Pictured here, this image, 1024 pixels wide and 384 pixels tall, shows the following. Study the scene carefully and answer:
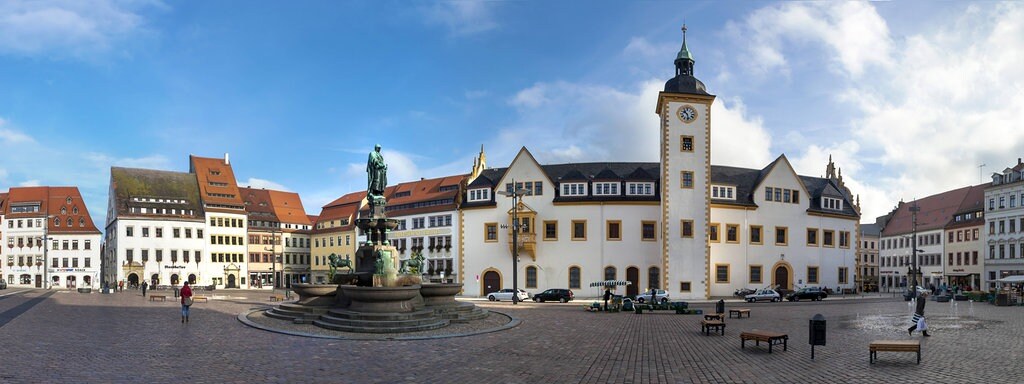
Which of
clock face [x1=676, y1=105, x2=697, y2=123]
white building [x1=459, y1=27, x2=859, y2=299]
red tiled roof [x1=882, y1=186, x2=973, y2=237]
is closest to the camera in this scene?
white building [x1=459, y1=27, x2=859, y2=299]

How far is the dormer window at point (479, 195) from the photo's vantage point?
6222 cm

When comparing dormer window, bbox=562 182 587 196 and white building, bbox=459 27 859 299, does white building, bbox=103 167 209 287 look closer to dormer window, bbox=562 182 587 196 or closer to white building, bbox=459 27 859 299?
white building, bbox=459 27 859 299

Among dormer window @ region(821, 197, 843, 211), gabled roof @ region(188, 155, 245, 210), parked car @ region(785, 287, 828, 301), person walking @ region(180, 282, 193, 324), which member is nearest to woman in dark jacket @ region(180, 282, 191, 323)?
person walking @ region(180, 282, 193, 324)

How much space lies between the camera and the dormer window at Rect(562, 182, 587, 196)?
5970cm

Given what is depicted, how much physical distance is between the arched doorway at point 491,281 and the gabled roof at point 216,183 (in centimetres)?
4838

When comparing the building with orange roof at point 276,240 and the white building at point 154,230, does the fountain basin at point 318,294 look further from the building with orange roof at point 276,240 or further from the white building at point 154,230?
the building with orange roof at point 276,240

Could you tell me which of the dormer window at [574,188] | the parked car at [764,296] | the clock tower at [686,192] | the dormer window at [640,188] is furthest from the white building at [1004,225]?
the dormer window at [574,188]

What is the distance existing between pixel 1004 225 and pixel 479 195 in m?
55.0

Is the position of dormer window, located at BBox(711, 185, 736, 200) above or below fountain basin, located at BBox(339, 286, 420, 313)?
above

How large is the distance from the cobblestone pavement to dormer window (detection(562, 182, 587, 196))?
115 feet

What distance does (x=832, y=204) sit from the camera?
6438cm

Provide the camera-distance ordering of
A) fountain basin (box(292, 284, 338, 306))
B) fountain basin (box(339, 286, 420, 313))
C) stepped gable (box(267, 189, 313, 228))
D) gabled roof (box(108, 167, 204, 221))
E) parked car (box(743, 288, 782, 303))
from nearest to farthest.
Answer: fountain basin (box(339, 286, 420, 313)) < fountain basin (box(292, 284, 338, 306)) < parked car (box(743, 288, 782, 303)) < gabled roof (box(108, 167, 204, 221)) < stepped gable (box(267, 189, 313, 228))

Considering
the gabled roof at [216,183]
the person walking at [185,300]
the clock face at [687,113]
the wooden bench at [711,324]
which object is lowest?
the wooden bench at [711,324]

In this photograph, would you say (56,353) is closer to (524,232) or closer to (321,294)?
(321,294)
